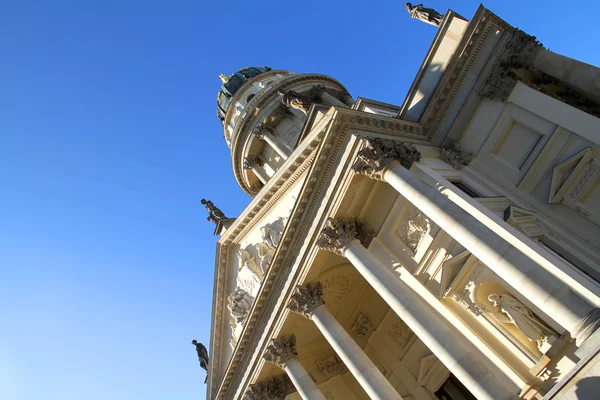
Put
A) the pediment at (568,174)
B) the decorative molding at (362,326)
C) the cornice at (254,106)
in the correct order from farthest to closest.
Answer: the cornice at (254,106)
the decorative molding at (362,326)
the pediment at (568,174)

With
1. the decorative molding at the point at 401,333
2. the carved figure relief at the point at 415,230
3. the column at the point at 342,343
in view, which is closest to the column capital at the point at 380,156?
the carved figure relief at the point at 415,230

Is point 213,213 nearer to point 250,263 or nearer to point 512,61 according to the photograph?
point 250,263

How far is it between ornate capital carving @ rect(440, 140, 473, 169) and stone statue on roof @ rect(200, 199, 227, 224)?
14.9 metres

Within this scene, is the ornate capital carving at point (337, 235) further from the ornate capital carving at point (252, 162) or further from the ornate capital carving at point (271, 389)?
the ornate capital carving at point (252, 162)

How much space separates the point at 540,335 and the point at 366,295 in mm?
9700

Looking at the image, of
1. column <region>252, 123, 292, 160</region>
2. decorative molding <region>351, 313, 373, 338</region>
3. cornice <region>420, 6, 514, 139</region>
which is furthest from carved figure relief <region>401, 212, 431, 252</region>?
column <region>252, 123, 292, 160</region>

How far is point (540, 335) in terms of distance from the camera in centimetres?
1037

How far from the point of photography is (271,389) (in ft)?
58.7

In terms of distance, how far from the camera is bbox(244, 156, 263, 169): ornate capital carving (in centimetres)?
3291

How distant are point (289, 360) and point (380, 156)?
8.94m

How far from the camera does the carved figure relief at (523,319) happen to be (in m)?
10.3

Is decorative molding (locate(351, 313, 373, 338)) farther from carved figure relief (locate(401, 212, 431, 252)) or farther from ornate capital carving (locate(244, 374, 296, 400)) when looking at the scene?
carved figure relief (locate(401, 212, 431, 252))

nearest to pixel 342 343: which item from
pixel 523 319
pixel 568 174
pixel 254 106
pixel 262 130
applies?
pixel 523 319

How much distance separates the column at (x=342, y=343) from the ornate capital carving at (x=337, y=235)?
2.25 metres
